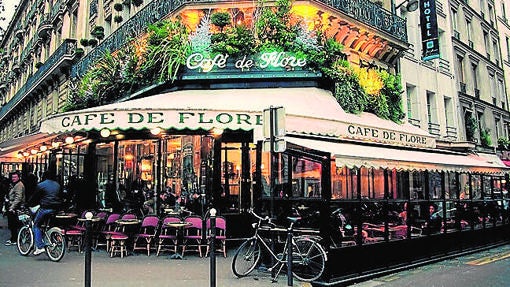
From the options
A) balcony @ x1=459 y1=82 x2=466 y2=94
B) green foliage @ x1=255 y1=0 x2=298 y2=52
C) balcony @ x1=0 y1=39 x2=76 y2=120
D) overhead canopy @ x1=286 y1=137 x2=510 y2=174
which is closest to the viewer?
overhead canopy @ x1=286 y1=137 x2=510 y2=174

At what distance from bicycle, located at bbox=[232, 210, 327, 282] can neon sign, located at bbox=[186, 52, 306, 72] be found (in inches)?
231

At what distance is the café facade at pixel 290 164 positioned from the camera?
27.9 ft

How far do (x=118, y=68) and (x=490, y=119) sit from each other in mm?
20903

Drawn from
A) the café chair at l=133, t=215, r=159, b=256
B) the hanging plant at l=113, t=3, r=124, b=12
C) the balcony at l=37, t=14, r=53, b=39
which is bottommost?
the café chair at l=133, t=215, r=159, b=256

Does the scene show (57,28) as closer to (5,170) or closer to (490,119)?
(5,170)

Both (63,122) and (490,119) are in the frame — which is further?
(490,119)

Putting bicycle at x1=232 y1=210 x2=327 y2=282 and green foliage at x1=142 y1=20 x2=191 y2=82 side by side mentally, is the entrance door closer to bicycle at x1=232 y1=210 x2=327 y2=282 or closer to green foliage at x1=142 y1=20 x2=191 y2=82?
green foliage at x1=142 y1=20 x2=191 y2=82

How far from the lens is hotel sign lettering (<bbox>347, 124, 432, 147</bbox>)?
35.6 ft

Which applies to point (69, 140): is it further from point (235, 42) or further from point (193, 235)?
point (193, 235)

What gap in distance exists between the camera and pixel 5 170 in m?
32.8

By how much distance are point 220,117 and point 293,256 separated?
3.71 m

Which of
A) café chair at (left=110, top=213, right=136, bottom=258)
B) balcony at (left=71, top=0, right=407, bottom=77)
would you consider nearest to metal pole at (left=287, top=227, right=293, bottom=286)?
café chair at (left=110, top=213, right=136, bottom=258)

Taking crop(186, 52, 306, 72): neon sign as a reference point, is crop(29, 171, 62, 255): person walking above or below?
below

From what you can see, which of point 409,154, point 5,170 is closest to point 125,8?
point 409,154
